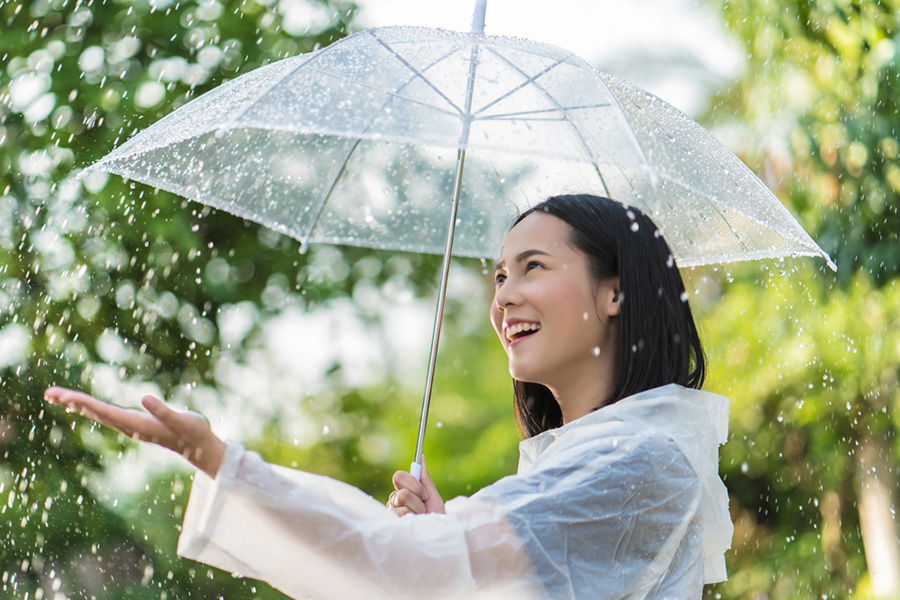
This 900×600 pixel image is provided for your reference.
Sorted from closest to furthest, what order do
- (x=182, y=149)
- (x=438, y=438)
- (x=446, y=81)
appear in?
(x=446, y=81), (x=182, y=149), (x=438, y=438)

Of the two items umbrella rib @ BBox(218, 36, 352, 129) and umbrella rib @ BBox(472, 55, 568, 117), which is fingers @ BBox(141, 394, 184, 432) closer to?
umbrella rib @ BBox(218, 36, 352, 129)

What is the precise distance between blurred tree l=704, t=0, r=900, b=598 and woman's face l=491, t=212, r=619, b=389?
15.6 feet

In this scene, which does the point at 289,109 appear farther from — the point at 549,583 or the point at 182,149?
the point at 549,583

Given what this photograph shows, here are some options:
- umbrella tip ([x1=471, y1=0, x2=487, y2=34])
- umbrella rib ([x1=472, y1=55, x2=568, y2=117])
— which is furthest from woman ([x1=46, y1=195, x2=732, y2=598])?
umbrella tip ([x1=471, y1=0, x2=487, y2=34])

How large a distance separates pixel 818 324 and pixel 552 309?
5986 millimetres

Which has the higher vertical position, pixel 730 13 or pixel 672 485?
pixel 672 485

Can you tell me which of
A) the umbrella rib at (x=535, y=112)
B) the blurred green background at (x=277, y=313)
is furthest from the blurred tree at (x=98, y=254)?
the umbrella rib at (x=535, y=112)

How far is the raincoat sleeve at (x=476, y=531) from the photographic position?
5.05 feet

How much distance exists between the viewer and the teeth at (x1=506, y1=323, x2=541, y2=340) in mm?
2295

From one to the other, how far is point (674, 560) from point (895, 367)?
5.96m

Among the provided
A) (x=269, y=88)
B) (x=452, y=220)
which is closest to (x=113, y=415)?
(x=269, y=88)

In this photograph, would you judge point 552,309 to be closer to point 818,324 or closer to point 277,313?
point 277,313

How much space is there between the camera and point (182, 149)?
289 centimetres

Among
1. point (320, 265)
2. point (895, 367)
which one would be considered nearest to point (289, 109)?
point (320, 265)
